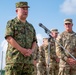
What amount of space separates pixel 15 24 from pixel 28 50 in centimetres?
61

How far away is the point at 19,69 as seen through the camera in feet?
21.5

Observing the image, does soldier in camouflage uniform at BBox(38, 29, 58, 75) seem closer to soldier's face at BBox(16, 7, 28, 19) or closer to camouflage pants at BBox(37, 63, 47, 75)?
camouflage pants at BBox(37, 63, 47, 75)

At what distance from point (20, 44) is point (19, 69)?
0.47m

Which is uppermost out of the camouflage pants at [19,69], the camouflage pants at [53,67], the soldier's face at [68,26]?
the soldier's face at [68,26]

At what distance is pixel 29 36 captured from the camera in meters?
6.81

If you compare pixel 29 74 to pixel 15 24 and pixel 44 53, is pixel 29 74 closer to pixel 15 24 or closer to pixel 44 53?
pixel 15 24

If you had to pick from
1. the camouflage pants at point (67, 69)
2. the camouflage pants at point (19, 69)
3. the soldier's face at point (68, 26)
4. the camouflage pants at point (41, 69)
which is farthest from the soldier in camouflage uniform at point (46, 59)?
the camouflage pants at point (19, 69)

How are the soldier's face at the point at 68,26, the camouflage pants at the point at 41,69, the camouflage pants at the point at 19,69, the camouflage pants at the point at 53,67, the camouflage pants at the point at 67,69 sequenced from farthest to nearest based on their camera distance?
the camouflage pants at the point at 41,69, the camouflage pants at the point at 53,67, the soldier's face at the point at 68,26, the camouflage pants at the point at 67,69, the camouflage pants at the point at 19,69

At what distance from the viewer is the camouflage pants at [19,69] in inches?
257

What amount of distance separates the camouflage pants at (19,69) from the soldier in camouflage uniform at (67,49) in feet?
10.2

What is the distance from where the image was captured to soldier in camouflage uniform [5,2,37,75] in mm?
6539

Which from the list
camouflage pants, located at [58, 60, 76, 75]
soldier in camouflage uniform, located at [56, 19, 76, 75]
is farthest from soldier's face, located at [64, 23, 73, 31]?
camouflage pants, located at [58, 60, 76, 75]

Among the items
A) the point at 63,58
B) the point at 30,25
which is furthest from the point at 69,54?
the point at 30,25

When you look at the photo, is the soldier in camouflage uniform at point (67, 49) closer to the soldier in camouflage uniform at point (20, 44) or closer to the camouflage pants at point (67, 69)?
the camouflage pants at point (67, 69)
